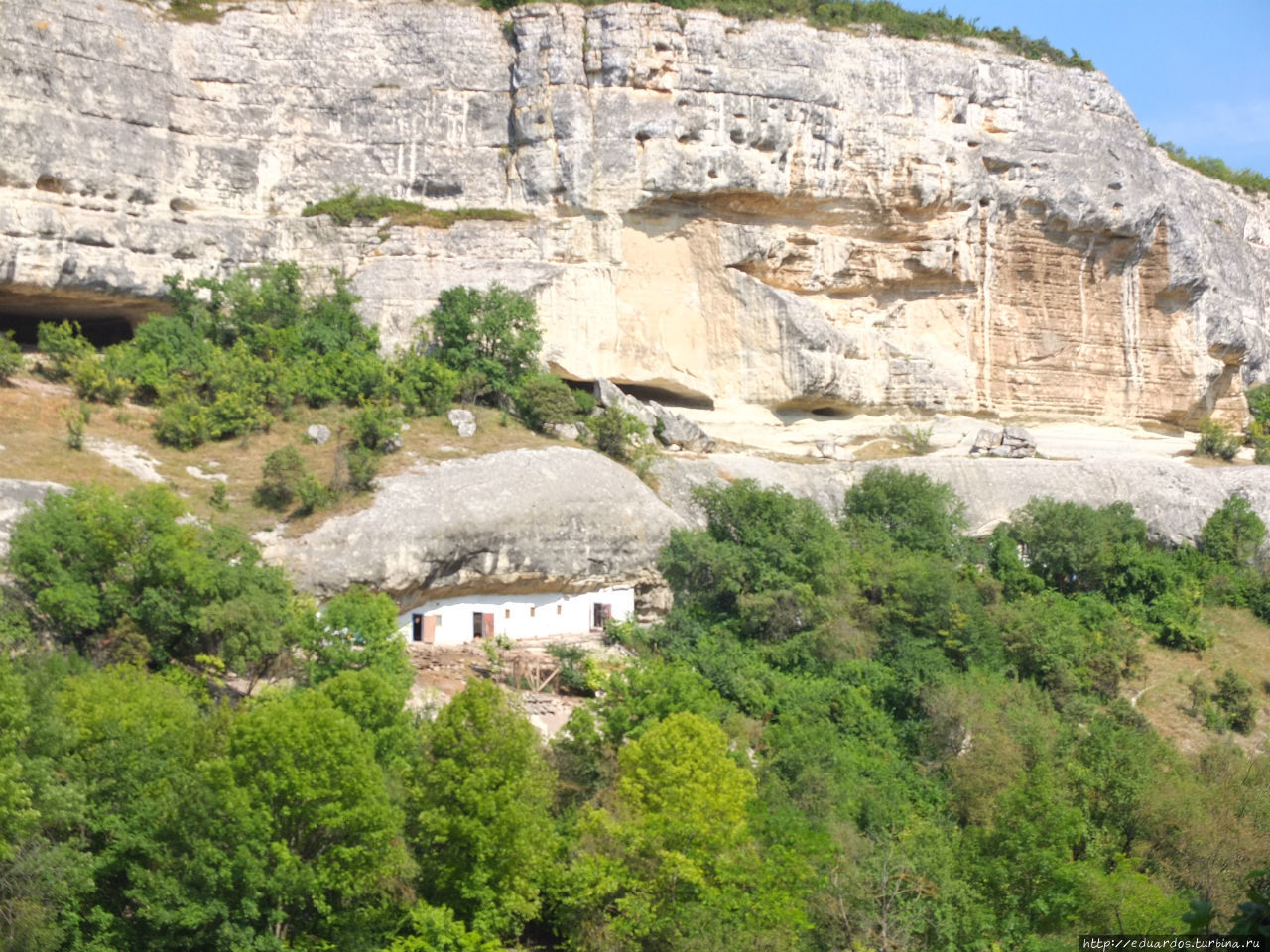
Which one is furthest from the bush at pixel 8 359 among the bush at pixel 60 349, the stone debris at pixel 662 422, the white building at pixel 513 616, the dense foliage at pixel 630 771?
the stone debris at pixel 662 422

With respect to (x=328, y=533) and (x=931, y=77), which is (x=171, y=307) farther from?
(x=931, y=77)

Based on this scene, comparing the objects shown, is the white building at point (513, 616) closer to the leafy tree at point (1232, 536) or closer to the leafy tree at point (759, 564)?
the leafy tree at point (759, 564)

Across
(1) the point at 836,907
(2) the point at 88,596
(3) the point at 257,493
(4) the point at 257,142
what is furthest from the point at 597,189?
(1) the point at 836,907

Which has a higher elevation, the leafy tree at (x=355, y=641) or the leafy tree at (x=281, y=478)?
the leafy tree at (x=281, y=478)

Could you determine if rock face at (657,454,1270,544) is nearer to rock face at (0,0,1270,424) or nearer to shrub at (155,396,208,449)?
rock face at (0,0,1270,424)

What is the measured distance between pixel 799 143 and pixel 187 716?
1928 cm

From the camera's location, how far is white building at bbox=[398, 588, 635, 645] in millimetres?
22875

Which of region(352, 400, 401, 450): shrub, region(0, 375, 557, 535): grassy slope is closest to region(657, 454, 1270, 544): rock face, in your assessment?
region(0, 375, 557, 535): grassy slope

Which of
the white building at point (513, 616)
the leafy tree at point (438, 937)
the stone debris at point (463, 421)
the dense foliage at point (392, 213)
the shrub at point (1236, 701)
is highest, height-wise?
the dense foliage at point (392, 213)

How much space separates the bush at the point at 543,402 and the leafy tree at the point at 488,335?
0.49 meters

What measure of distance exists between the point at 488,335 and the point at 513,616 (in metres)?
6.53

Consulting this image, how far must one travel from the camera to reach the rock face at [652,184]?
28375 mm

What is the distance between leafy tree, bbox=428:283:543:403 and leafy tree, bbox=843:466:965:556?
273 inches

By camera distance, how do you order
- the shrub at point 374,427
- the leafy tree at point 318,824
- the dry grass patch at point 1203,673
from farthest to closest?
the shrub at point 374,427 → the dry grass patch at point 1203,673 → the leafy tree at point 318,824
